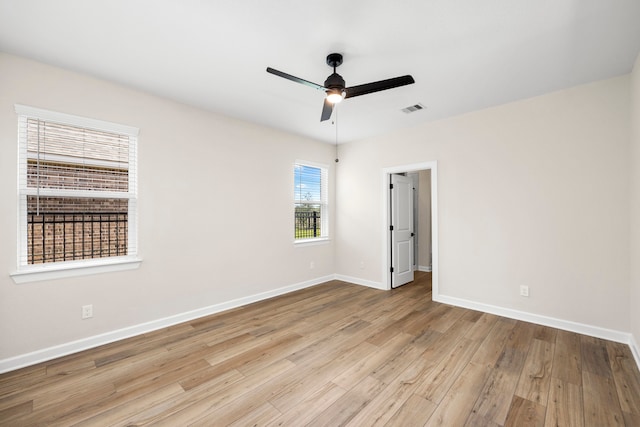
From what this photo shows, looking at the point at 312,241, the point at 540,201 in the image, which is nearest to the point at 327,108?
the point at 540,201

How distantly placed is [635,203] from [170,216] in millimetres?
4808

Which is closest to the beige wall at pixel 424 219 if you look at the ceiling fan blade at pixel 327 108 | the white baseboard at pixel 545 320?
the white baseboard at pixel 545 320

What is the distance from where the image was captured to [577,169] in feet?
10.2

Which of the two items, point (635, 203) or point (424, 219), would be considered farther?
point (424, 219)

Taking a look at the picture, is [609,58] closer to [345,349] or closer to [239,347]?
[345,349]

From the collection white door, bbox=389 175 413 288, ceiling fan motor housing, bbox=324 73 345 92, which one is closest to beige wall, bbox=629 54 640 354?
ceiling fan motor housing, bbox=324 73 345 92

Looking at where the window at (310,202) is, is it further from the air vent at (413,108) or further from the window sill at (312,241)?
the air vent at (413,108)

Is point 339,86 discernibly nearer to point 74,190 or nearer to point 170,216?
point 170,216

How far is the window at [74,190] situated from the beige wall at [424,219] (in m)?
5.75

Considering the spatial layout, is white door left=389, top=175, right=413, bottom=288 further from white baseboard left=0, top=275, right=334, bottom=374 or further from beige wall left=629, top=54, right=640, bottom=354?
beige wall left=629, top=54, right=640, bottom=354

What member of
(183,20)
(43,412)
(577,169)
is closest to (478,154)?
(577,169)

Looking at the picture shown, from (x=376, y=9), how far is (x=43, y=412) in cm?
359

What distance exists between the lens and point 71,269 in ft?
8.89

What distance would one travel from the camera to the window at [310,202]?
5055 mm
